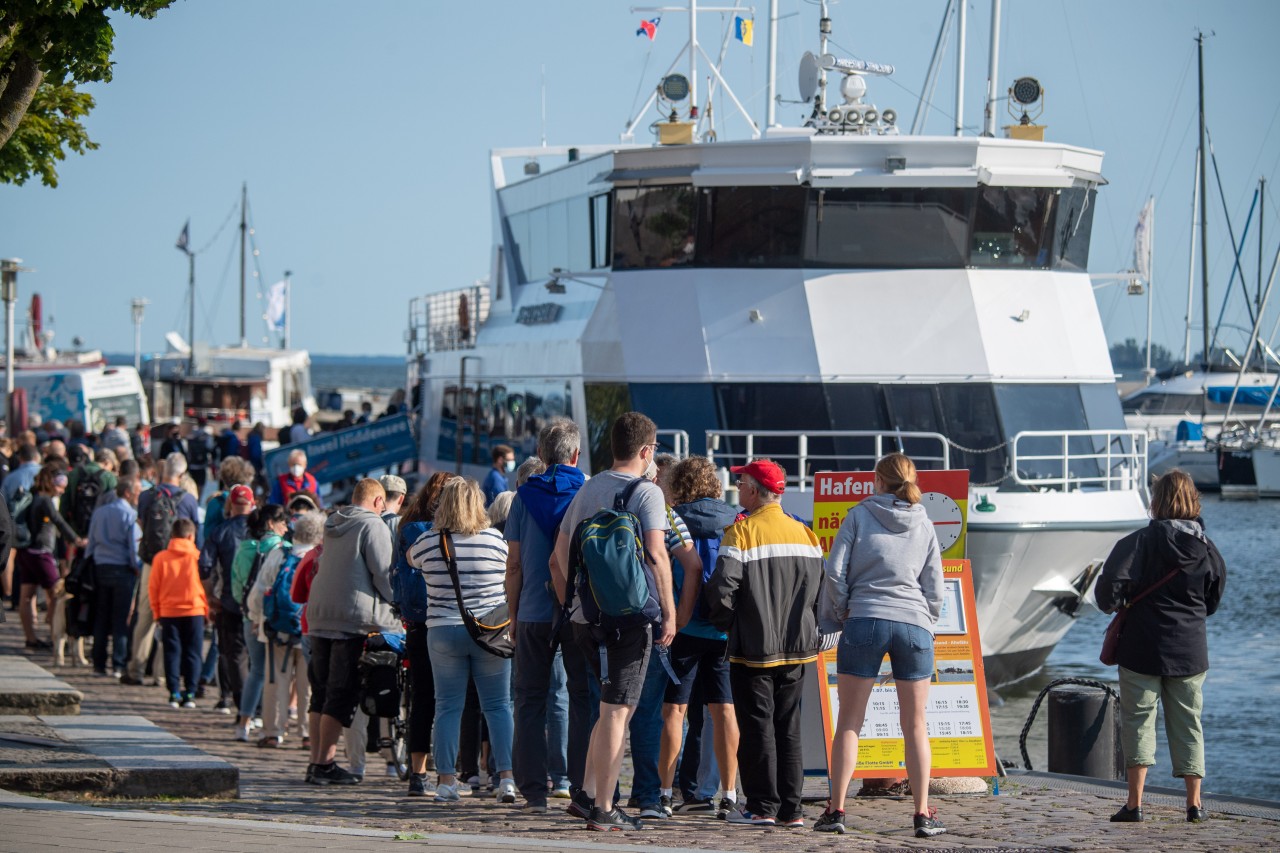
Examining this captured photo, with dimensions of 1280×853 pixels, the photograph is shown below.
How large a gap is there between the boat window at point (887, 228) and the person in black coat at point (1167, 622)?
26.1 ft

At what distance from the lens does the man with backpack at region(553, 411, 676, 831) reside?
726 centimetres

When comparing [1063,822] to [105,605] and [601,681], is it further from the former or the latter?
[105,605]

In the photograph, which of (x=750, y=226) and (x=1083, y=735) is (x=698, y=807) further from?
(x=750, y=226)

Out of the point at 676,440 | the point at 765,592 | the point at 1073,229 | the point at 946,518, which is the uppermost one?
the point at 1073,229

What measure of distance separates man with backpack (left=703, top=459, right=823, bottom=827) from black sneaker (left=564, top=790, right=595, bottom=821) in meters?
0.73

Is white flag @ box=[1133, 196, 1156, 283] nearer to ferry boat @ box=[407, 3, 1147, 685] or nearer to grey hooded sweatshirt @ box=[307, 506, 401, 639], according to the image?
ferry boat @ box=[407, 3, 1147, 685]

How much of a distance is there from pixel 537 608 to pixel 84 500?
8.84m

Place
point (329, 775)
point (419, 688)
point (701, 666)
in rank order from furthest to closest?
point (329, 775) < point (419, 688) < point (701, 666)

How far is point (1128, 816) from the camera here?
8023mm

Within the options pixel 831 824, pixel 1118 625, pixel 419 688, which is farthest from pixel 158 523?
pixel 1118 625

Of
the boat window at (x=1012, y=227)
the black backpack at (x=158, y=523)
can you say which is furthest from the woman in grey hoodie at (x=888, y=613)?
the boat window at (x=1012, y=227)

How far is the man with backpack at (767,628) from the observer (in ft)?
24.8

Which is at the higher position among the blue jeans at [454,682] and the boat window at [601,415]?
the boat window at [601,415]

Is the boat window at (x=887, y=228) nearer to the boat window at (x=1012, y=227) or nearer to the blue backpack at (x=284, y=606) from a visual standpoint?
the boat window at (x=1012, y=227)
